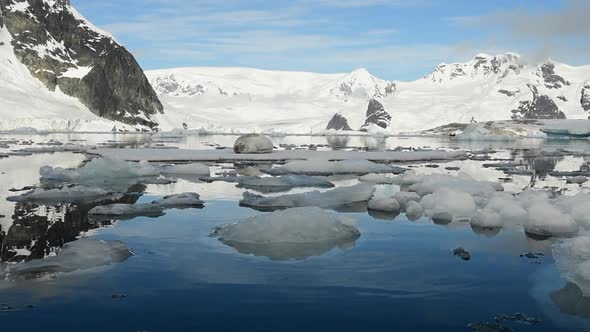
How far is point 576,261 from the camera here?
7.39 metres

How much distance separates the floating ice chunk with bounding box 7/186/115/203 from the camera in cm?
1285

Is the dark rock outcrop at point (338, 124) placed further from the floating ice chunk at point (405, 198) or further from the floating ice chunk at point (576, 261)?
the floating ice chunk at point (576, 261)

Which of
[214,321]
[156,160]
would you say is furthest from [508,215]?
[156,160]

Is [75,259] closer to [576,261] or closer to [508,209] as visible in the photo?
[576,261]

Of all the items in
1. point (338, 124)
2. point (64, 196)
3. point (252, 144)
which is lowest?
point (64, 196)

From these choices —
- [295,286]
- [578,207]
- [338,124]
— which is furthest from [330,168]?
[338,124]

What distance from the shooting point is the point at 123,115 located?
441ft

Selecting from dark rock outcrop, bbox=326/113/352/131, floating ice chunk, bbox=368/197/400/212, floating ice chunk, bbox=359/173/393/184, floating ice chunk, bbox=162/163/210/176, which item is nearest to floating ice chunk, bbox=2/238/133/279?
floating ice chunk, bbox=368/197/400/212

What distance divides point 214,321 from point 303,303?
1.00m

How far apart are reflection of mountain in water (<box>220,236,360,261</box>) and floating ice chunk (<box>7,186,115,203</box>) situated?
5480mm

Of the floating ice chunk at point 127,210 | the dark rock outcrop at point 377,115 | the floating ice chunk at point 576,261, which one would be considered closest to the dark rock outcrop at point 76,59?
the dark rock outcrop at point 377,115

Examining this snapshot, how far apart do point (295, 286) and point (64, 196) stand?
8.39 m

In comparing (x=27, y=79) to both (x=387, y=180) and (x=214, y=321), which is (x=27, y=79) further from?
(x=214, y=321)

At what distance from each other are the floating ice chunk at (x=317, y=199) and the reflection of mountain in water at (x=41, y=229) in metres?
3.32
